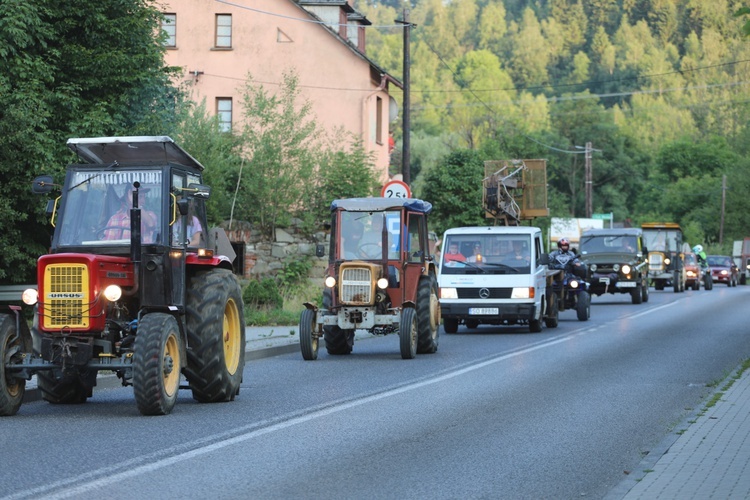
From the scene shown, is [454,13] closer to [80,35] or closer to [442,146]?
[442,146]

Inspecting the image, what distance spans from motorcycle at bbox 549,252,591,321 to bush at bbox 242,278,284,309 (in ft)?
21.8

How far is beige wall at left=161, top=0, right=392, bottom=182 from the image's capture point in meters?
48.4

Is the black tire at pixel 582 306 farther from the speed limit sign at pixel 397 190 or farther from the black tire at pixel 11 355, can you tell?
the black tire at pixel 11 355

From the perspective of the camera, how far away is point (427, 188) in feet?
→ 163

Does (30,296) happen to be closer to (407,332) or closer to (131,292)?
(131,292)

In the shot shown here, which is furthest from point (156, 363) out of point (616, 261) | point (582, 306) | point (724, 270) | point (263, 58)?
point (724, 270)

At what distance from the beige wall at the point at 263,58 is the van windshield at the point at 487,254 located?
826 inches

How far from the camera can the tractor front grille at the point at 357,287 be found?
20.6 m

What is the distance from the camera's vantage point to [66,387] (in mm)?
13789

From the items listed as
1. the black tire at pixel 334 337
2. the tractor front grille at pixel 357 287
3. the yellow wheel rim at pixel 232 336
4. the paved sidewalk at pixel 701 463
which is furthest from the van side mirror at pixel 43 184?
the black tire at pixel 334 337

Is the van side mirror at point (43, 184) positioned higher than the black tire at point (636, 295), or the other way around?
the van side mirror at point (43, 184)

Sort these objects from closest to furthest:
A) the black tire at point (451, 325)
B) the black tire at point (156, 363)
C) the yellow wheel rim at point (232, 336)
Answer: the black tire at point (156, 363) → the yellow wheel rim at point (232, 336) → the black tire at point (451, 325)

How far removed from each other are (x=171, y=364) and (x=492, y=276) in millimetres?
15139

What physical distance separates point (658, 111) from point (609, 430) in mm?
149444
